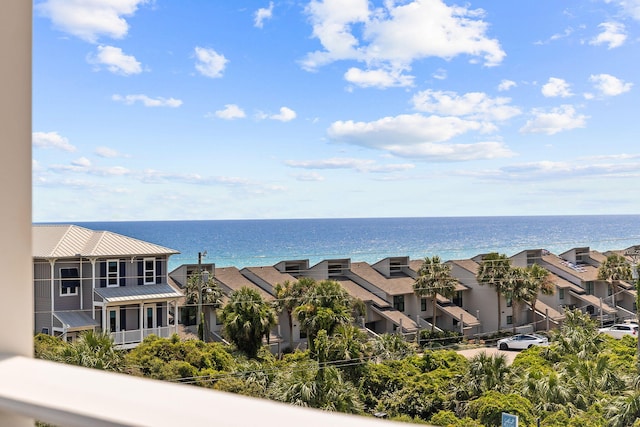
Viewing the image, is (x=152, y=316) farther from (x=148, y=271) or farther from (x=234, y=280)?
(x=234, y=280)

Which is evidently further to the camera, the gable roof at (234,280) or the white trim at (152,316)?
the gable roof at (234,280)

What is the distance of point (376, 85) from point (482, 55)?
23.1 feet

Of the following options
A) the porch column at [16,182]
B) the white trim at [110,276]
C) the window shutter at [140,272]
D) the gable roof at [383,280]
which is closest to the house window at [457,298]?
the gable roof at [383,280]

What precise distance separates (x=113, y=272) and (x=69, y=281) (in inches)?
30.1

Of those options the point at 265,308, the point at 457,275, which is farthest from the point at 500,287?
the point at 265,308

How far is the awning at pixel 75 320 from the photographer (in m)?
7.72

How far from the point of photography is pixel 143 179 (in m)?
37.5

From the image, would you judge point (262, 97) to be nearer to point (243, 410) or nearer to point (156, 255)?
point (156, 255)

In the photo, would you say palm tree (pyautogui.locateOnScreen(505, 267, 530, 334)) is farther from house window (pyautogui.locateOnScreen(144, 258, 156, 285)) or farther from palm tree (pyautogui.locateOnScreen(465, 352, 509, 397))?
house window (pyautogui.locateOnScreen(144, 258, 156, 285))

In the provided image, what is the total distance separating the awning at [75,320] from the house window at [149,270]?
1115 millimetres

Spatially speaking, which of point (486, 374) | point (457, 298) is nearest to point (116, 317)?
point (486, 374)

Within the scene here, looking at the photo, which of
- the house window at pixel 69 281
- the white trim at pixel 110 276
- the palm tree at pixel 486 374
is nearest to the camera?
the house window at pixel 69 281

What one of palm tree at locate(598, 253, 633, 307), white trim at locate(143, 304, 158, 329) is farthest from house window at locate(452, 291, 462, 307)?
white trim at locate(143, 304, 158, 329)

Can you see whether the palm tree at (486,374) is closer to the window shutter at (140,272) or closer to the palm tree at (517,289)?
the palm tree at (517,289)
